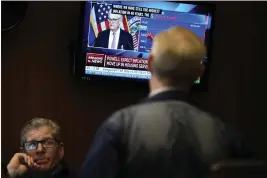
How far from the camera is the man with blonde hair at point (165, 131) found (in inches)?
54.6

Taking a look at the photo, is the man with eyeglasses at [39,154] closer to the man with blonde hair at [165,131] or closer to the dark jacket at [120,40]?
the dark jacket at [120,40]

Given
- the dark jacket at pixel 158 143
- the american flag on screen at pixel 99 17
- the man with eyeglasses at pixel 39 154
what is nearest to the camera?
the dark jacket at pixel 158 143

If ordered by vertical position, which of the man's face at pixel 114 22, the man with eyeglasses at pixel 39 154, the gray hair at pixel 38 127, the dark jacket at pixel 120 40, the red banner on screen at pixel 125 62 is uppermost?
the man's face at pixel 114 22

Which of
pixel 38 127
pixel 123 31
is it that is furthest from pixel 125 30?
pixel 38 127

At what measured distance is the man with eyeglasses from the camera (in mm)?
2369

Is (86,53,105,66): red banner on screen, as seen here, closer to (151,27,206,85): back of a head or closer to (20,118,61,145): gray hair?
(20,118,61,145): gray hair

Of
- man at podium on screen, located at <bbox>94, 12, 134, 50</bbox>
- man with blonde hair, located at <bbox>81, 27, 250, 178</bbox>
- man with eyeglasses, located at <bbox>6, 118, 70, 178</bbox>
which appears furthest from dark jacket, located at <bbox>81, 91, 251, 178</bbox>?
man at podium on screen, located at <bbox>94, 12, 134, 50</bbox>

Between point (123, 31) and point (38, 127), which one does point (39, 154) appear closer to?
point (38, 127)

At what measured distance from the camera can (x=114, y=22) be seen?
2730 millimetres

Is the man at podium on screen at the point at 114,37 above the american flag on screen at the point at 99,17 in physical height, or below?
below

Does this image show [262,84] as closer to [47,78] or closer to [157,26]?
[157,26]

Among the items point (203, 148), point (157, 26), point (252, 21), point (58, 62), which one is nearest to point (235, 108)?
point (252, 21)

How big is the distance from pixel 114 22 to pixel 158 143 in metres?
1.45

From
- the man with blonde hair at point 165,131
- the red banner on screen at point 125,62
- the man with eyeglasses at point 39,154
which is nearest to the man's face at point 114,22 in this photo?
the red banner on screen at point 125,62
